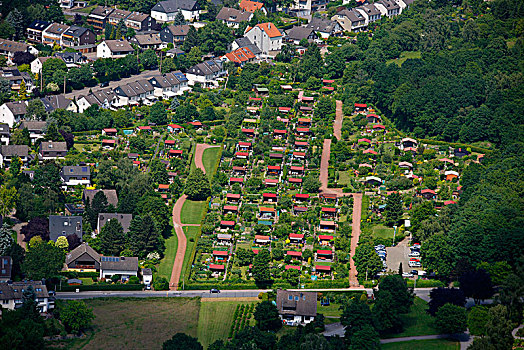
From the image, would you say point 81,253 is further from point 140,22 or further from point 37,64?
point 140,22

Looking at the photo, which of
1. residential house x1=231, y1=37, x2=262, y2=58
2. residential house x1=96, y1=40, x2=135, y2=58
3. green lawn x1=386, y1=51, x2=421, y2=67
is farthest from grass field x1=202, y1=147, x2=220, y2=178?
green lawn x1=386, y1=51, x2=421, y2=67

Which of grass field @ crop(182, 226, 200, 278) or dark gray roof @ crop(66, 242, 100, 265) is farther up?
dark gray roof @ crop(66, 242, 100, 265)

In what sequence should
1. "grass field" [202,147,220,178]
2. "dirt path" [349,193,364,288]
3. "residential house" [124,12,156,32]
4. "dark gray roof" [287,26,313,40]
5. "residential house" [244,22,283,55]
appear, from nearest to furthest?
1. "dirt path" [349,193,364,288]
2. "grass field" [202,147,220,178]
3. "residential house" [244,22,283,55]
4. "dark gray roof" [287,26,313,40]
5. "residential house" [124,12,156,32]

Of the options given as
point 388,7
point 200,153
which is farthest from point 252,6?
point 200,153

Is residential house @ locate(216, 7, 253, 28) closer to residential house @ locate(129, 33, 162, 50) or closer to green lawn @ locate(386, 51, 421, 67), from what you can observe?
residential house @ locate(129, 33, 162, 50)

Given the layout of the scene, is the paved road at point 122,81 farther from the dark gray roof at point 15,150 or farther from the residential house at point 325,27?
the residential house at point 325,27
